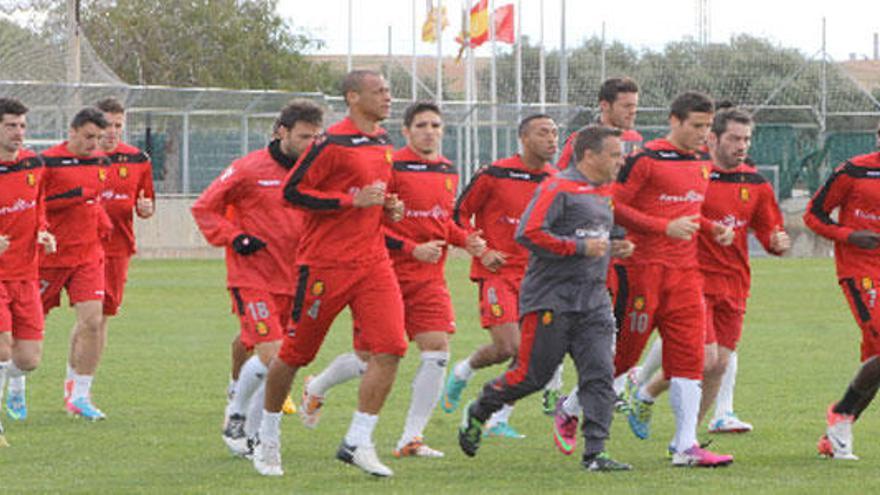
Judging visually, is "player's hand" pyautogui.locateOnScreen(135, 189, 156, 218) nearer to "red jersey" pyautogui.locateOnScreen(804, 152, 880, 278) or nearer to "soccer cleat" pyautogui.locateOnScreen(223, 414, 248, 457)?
"soccer cleat" pyautogui.locateOnScreen(223, 414, 248, 457)

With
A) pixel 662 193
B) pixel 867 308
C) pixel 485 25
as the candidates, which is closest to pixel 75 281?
pixel 662 193

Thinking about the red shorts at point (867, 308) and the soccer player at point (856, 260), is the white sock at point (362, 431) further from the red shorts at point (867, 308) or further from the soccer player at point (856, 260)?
the red shorts at point (867, 308)

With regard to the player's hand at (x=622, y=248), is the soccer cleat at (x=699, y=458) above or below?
below

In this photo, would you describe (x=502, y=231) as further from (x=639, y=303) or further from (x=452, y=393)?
(x=639, y=303)

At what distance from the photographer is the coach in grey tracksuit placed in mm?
10242

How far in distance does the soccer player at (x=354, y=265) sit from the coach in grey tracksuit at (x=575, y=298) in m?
0.72

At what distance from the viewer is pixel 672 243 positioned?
11.0 metres

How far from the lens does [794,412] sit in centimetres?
1342

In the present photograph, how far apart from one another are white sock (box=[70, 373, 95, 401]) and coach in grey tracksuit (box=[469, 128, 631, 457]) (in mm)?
4246

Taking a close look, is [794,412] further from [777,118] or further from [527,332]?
[777,118]

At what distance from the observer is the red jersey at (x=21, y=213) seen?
1231 centimetres

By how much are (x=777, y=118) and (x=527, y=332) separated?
101 feet

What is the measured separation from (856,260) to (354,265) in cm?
306

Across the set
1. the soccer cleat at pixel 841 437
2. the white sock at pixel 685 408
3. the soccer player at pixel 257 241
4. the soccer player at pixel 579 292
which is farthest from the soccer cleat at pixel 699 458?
the soccer player at pixel 257 241
